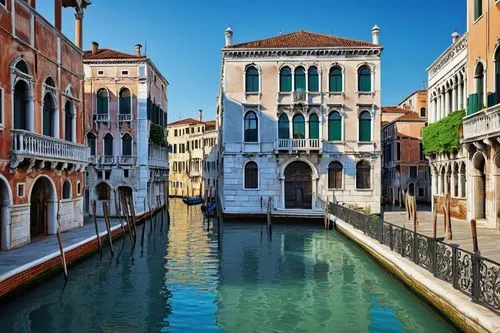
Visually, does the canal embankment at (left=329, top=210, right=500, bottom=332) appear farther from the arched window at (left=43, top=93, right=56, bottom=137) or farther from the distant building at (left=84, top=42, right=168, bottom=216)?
the distant building at (left=84, top=42, right=168, bottom=216)

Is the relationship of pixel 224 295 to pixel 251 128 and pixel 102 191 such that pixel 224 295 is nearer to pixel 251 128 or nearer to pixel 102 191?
pixel 251 128

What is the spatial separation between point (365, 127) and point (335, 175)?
254cm

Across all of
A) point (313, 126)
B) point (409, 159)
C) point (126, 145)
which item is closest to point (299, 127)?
point (313, 126)

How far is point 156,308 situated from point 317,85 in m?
14.6

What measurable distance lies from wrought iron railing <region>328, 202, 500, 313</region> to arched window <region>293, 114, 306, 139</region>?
29.7ft

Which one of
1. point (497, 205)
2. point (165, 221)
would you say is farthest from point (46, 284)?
point (165, 221)

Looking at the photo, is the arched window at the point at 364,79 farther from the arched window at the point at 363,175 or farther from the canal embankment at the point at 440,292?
the canal embankment at the point at 440,292

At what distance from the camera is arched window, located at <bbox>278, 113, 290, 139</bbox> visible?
20344mm

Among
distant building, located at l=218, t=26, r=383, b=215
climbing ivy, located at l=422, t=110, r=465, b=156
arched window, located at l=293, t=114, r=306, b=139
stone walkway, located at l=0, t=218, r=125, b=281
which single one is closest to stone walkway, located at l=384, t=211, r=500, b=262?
climbing ivy, located at l=422, t=110, r=465, b=156

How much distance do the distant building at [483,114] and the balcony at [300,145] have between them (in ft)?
23.3

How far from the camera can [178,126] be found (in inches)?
1750

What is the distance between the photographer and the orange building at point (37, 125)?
1055 cm

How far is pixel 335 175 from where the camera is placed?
Answer: 2034 centimetres

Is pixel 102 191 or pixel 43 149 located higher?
pixel 43 149
